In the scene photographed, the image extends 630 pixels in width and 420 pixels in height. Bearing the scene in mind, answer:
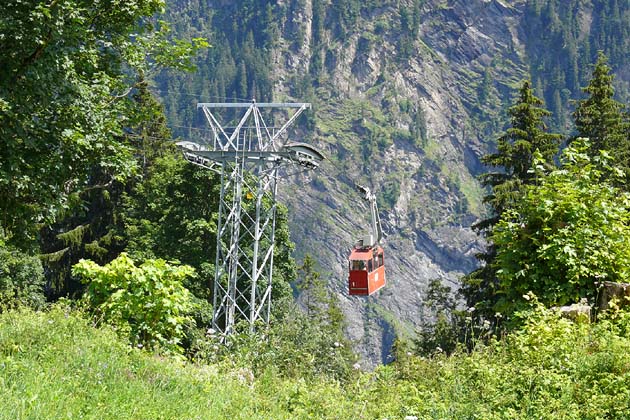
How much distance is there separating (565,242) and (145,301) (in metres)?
5.85

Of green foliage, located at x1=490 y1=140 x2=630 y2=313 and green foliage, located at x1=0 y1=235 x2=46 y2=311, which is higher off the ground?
green foliage, located at x1=490 y1=140 x2=630 y2=313

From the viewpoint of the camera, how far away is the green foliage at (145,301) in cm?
1125

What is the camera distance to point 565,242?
11.0 metres

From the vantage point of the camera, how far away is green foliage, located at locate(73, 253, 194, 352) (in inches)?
443

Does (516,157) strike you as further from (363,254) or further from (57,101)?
(57,101)

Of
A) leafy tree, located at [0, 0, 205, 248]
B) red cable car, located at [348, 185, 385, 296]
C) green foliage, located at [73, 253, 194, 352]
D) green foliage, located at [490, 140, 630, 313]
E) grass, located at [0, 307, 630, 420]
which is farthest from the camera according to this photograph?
red cable car, located at [348, 185, 385, 296]

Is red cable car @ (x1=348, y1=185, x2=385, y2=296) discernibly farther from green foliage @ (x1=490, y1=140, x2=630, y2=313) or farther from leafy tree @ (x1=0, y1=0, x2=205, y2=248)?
leafy tree @ (x1=0, y1=0, x2=205, y2=248)

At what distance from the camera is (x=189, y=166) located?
117ft

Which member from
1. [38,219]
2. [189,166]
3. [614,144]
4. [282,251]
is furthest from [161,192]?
[38,219]

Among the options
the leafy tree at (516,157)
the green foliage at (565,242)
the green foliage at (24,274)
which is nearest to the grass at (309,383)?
the green foliage at (565,242)

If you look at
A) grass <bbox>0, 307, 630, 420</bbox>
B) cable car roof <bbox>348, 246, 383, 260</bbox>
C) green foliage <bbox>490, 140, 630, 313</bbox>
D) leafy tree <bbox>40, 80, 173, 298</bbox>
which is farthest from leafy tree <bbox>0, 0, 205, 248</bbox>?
leafy tree <bbox>40, 80, 173, 298</bbox>

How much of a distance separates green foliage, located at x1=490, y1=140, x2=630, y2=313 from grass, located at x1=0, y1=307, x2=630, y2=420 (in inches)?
46.7

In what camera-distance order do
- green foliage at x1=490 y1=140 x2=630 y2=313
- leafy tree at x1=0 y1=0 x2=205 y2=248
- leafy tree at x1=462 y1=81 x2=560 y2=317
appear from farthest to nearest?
leafy tree at x1=462 y1=81 x2=560 y2=317
green foliage at x1=490 y1=140 x2=630 y2=313
leafy tree at x1=0 y1=0 x2=205 y2=248

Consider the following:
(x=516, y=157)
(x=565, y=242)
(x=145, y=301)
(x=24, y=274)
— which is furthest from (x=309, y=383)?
(x=24, y=274)
